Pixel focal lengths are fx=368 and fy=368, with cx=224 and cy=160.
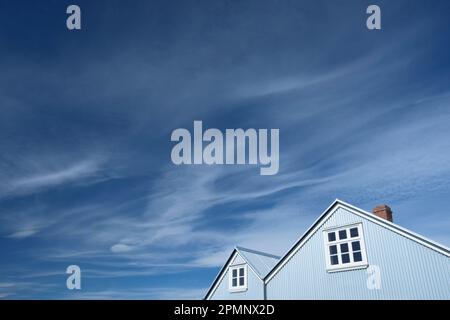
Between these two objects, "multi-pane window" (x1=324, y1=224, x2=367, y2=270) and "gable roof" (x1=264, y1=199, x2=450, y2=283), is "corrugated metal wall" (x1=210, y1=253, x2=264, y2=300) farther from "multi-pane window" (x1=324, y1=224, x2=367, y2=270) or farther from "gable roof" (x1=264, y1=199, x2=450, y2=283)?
"multi-pane window" (x1=324, y1=224, x2=367, y2=270)

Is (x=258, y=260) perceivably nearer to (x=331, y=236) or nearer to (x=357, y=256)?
(x=331, y=236)

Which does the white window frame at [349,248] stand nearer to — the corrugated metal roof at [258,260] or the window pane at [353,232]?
the window pane at [353,232]

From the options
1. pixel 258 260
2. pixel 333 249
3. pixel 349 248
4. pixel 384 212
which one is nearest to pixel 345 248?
pixel 349 248

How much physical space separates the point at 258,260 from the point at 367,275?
9.83 m

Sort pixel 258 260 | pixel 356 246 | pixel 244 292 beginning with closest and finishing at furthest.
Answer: pixel 356 246, pixel 244 292, pixel 258 260

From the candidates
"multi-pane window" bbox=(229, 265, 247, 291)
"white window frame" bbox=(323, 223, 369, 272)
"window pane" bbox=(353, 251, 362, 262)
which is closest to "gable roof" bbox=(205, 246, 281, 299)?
"multi-pane window" bbox=(229, 265, 247, 291)

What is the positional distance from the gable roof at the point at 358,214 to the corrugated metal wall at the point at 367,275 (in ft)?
0.70

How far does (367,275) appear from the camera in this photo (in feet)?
62.4
